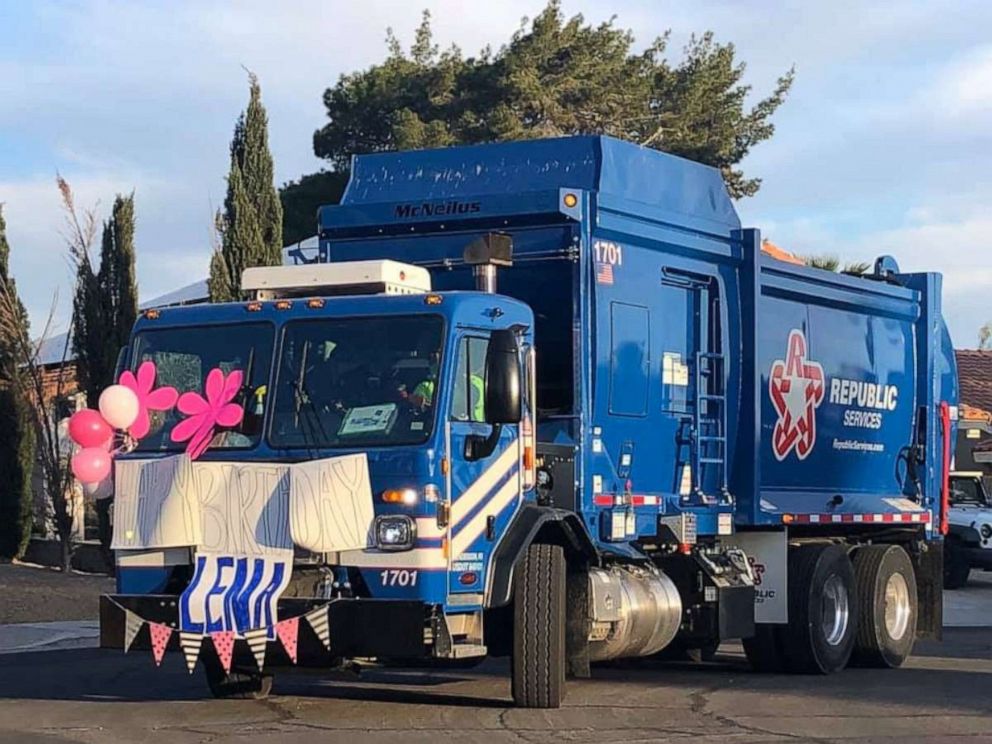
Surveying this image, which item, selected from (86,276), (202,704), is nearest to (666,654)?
(202,704)

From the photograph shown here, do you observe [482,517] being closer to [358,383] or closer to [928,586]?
[358,383]

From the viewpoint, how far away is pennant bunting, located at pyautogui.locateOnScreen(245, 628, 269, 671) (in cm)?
966

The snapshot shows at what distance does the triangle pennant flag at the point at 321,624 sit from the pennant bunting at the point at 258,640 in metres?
0.27

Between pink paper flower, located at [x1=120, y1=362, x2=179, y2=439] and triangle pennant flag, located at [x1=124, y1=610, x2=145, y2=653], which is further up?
pink paper flower, located at [x1=120, y1=362, x2=179, y2=439]

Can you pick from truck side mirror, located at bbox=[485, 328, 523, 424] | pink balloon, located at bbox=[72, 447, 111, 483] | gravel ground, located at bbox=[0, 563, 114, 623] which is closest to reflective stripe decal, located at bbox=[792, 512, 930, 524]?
truck side mirror, located at bbox=[485, 328, 523, 424]

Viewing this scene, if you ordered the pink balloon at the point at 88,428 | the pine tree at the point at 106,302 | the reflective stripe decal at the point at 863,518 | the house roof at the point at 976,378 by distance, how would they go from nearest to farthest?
the pink balloon at the point at 88,428, the reflective stripe decal at the point at 863,518, the pine tree at the point at 106,302, the house roof at the point at 976,378

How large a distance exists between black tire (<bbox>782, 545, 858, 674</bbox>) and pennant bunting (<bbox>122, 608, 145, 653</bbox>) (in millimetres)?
5912

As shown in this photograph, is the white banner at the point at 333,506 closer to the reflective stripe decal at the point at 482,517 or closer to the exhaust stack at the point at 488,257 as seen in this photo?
the reflective stripe decal at the point at 482,517

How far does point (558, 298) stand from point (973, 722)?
12.8ft

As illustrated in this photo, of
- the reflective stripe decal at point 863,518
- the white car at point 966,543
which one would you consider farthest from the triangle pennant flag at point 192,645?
the white car at point 966,543

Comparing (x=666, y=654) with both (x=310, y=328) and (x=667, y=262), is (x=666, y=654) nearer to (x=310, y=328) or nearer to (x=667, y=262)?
(x=667, y=262)

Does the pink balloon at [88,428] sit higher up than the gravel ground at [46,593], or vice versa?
the pink balloon at [88,428]

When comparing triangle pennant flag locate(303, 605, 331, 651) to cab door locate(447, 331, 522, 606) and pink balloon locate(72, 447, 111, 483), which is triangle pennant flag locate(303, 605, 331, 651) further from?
pink balloon locate(72, 447, 111, 483)

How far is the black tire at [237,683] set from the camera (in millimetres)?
11672
